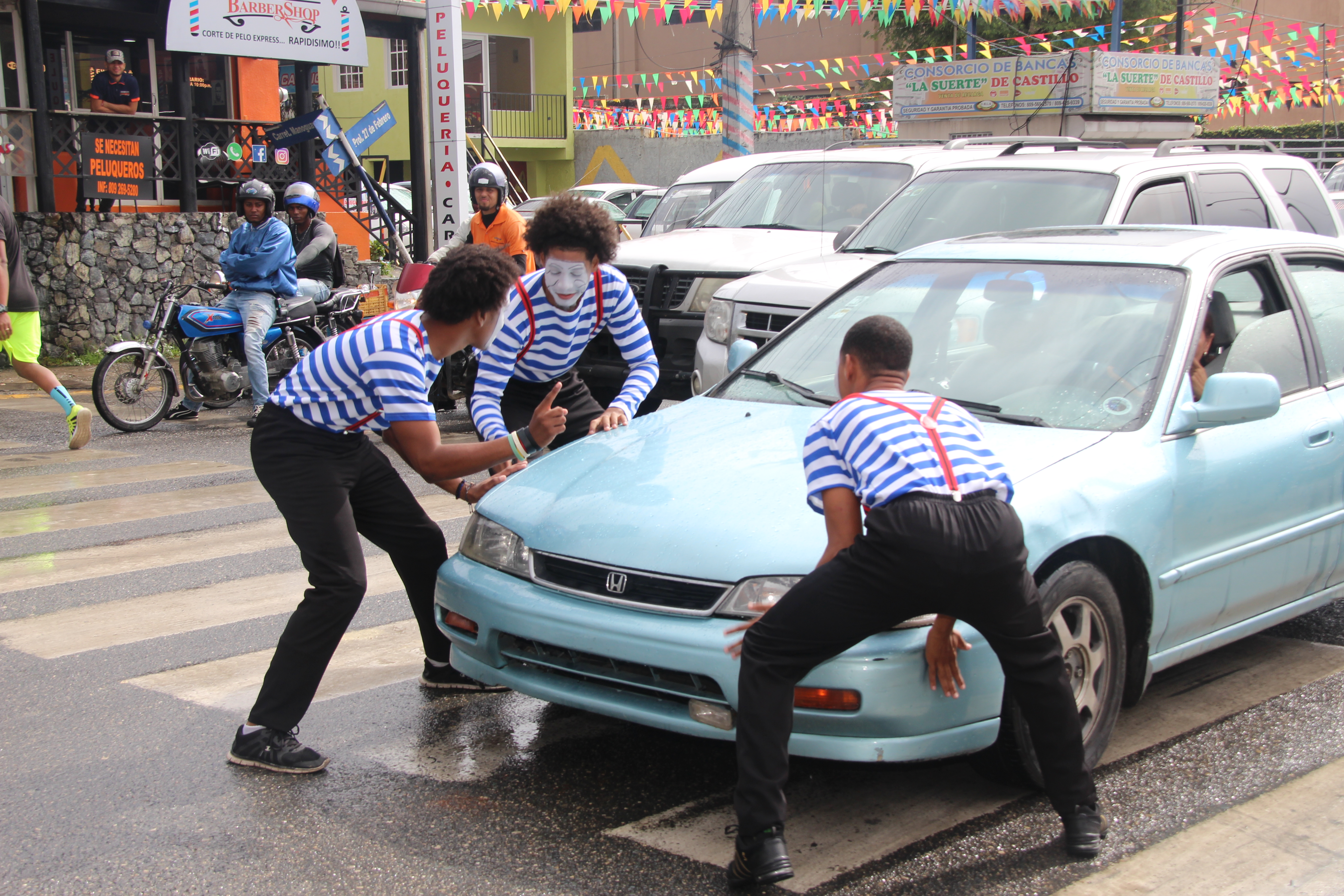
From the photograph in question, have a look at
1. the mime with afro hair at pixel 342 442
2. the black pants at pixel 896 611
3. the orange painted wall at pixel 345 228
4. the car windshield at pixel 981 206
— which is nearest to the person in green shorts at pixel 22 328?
the car windshield at pixel 981 206

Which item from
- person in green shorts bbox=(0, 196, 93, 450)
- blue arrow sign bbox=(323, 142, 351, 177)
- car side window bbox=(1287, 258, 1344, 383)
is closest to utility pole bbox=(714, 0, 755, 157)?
blue arrow sign bbox=(323, 142, 351, 177)

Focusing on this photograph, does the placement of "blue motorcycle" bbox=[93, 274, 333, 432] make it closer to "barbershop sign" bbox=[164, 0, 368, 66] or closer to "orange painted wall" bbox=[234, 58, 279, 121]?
"barbershop sign" bbox=[164, 0, 368, 66]

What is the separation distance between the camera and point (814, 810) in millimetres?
3982

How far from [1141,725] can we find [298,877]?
279 cm

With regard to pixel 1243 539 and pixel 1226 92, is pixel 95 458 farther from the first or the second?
pixel 1226 92

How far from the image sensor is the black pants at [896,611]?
3.27m

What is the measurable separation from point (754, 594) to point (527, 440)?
1.11 meters

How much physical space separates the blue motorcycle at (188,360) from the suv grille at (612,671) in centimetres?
763

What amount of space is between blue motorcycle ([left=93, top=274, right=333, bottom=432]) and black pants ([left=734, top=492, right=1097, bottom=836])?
337 inches

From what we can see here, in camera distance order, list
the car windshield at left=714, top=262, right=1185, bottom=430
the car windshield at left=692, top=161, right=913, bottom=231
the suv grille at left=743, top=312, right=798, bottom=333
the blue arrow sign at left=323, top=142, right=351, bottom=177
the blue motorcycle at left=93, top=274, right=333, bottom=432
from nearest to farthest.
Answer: the car windshield at left=714, top=262, right=1185, bottom=430 → the suv grille at left=743, top=312, right=798, bottom=333 → the car windshield at left=692, top=161, right=913, bottom=231 → the blue motorcycle at left=93, top=274, right=333, bottom=432 → the blue arrow sign at left=323, top=142, right=351, bottom=177

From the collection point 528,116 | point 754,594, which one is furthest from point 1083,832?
point 528,116

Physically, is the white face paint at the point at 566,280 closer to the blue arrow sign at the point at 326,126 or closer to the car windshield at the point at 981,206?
the car windshield at the point at 981,206

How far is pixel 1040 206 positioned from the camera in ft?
27.4

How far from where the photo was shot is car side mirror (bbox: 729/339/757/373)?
211 inches
